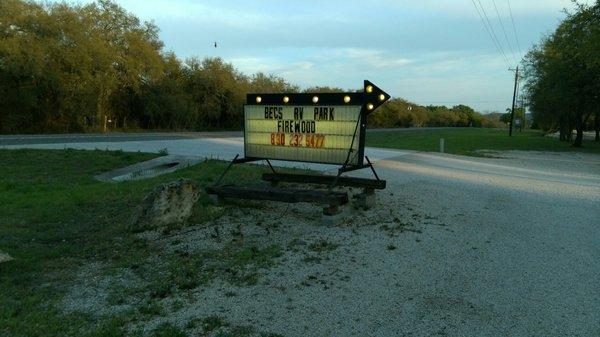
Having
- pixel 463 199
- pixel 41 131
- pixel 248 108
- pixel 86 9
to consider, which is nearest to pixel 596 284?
pixel 463 199

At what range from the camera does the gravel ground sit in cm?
440

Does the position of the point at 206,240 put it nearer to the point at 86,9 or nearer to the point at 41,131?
the point at 41,131

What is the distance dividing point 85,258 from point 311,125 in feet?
13.6

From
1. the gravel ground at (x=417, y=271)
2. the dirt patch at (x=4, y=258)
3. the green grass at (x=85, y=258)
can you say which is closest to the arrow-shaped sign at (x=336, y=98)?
the gravel ground at (x=417, y=271)

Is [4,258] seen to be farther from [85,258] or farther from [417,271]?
[417,271]

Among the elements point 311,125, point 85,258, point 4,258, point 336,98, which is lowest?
point 85,258

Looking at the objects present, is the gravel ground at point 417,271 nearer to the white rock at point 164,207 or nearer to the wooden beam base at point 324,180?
the white rock at point 164,207

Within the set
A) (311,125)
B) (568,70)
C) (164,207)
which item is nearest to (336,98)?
(311,125)

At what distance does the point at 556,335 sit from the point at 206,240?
165 inches

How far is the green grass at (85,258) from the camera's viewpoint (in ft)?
14.4

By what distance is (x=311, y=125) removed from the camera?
8.87 metres

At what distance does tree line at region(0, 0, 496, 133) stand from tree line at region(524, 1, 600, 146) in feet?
98.1

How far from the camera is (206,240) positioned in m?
6.83

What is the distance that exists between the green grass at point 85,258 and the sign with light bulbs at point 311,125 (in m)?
1.58
